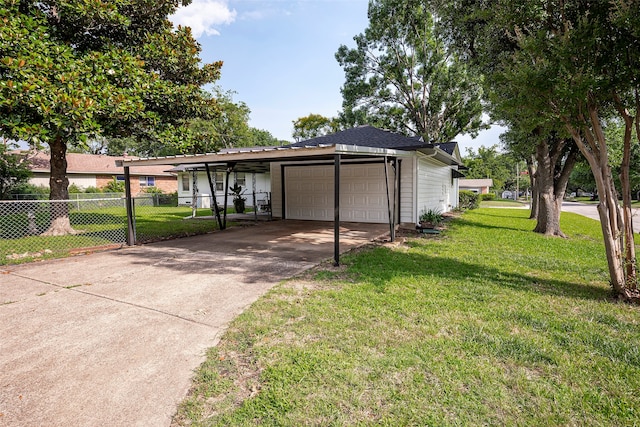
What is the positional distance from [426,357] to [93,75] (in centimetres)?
898

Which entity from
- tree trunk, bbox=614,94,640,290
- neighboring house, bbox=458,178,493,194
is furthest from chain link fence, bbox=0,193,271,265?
neighboring house, bbox=458,178,493,194

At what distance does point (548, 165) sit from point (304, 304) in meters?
10.0

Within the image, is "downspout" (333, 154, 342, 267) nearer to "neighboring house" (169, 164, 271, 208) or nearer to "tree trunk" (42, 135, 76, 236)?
"tree trunk" (42, 135, 76, 236)

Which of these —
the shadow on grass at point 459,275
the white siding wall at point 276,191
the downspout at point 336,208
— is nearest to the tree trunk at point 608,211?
the shadow on grass at point 459,275

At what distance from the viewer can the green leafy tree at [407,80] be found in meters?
19.2

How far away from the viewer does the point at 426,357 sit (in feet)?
8.73

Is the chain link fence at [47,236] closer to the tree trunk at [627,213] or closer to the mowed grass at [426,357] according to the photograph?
the mowed grass at [426,357]

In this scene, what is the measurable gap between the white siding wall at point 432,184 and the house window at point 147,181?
23.2 meters

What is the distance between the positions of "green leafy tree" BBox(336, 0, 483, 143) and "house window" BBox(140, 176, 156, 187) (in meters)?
16.8

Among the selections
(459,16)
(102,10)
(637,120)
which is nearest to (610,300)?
(637,120)

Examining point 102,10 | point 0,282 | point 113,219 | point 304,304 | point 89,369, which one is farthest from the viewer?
point 113,219

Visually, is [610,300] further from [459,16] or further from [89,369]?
[459,16]

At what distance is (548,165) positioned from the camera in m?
10.0

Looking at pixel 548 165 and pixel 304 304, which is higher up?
pixel 548 165
